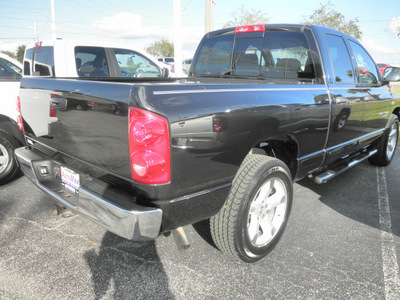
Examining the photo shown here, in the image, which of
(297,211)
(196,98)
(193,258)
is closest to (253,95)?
(196,98)

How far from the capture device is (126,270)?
2.41m

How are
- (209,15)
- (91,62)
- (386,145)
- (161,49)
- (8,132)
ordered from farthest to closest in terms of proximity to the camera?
1. (161,49)
2. (209,15)
3. (91,62)
4. (386,145)
5. (8,132)

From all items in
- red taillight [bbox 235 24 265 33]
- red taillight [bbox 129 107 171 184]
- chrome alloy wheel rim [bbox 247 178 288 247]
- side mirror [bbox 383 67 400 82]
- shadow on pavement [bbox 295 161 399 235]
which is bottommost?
shadow on pavement [bbox 295 161 399 235]

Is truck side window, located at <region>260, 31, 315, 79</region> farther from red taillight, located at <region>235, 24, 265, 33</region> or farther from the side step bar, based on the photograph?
the side step bar

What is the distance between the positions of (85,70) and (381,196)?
16.7 ft

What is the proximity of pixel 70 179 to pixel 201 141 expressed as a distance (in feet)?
3.39

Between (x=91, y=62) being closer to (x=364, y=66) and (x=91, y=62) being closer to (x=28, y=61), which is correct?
(x=28, y=61)

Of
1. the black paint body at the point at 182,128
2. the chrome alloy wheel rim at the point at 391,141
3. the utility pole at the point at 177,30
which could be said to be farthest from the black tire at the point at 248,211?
the utility pole at the point at 177,30

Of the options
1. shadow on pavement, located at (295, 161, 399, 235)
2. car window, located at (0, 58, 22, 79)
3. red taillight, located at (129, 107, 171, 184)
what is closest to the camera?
red taillight, located at (129, 107, 171, 184)

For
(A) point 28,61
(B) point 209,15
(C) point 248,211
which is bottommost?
(C) point 248,211

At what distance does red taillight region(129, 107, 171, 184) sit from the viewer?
5.58ft

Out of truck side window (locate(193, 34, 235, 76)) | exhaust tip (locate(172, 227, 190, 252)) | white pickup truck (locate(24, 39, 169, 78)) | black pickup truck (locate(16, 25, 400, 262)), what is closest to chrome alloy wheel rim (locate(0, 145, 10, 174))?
black pickup truck (locate(16, 25, 400, 262))

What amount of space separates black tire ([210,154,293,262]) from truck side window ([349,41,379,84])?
221 cm

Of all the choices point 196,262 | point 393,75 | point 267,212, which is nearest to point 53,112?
point 196,262
